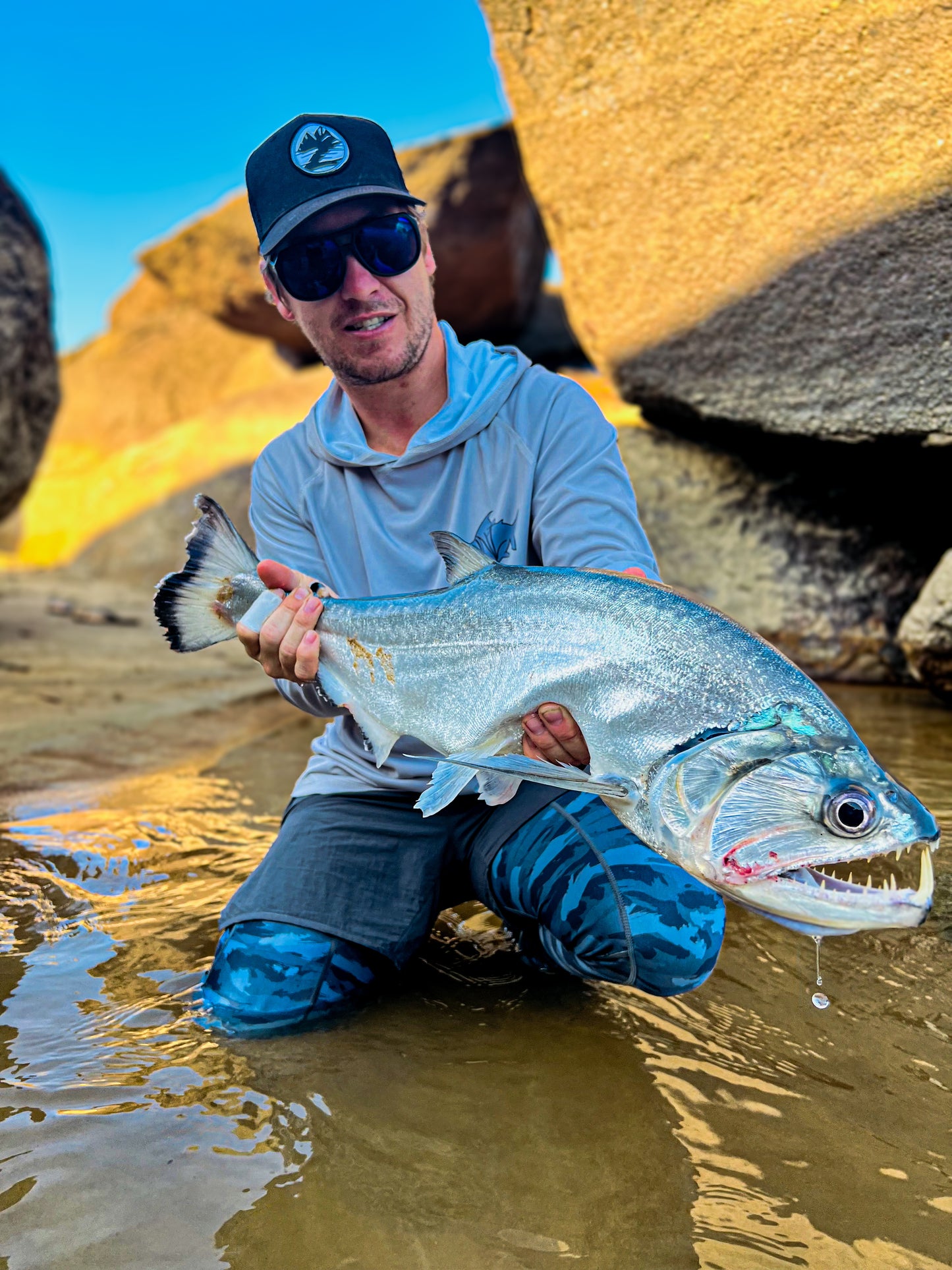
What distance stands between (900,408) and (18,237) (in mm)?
4447

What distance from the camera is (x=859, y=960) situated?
2414mm

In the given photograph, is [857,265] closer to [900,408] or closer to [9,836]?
[900,408]

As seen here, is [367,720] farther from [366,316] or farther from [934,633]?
[934,633]

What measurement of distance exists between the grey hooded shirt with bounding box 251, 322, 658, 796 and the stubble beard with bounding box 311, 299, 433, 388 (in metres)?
0.11

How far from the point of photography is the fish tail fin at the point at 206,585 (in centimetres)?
226

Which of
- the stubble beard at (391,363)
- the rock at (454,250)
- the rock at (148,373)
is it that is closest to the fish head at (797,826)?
the stubble beard at (391,363)

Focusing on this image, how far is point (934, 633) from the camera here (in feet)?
12.6

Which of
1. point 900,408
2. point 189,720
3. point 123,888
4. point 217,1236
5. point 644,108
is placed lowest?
point 217,1236

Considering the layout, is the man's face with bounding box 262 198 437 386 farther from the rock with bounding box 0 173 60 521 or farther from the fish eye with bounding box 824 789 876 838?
Result: the rock with bounding box 0 173 60 521

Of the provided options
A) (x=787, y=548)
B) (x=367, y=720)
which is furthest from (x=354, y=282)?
(x=787, y=548)

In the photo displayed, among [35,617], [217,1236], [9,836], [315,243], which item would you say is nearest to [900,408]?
[315,243]

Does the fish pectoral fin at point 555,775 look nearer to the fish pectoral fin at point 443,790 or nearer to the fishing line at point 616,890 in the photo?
the fish pectoral fin at point 443,790

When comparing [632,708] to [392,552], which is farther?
[392,552]

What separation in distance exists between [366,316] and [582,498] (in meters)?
0.65
